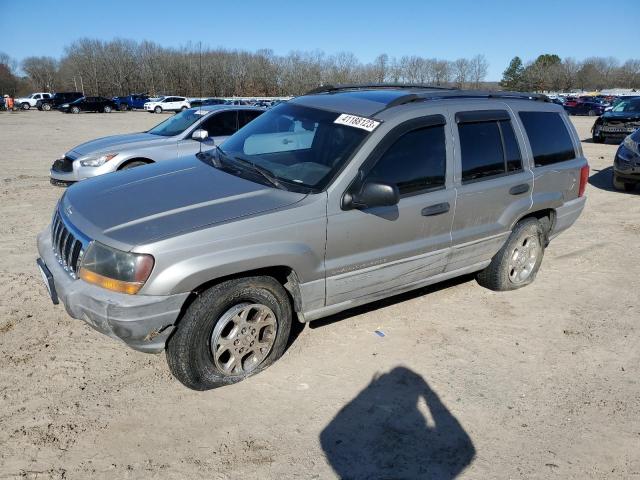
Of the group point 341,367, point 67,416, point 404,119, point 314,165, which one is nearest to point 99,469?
point 67,416

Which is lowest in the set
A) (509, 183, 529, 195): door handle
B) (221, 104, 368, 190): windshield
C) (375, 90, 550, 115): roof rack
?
(509, 183, 529, 195): door handle

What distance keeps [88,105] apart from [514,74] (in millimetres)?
95043

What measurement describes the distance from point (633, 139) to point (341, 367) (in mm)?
8911

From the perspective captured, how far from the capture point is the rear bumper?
17.1 ft

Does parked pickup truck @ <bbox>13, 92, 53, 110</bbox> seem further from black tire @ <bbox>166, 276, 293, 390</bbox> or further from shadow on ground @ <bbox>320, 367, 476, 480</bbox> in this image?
shadow on ground @ <bbox>320, 367, 476, 480</bbox>

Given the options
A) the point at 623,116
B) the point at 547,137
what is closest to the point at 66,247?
the point at 547,137

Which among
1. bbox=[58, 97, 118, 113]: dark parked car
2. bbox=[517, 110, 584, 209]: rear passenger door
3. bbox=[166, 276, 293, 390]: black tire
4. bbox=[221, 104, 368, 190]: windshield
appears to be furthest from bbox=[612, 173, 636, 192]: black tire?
bbox=[58, 97, 118, 113]: dark parked car

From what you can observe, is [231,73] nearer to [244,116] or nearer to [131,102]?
[131,102]

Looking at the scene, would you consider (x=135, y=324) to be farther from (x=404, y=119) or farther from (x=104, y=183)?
(x=404, y=119)

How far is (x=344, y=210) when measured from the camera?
3.43 metres

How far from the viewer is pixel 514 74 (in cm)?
11012

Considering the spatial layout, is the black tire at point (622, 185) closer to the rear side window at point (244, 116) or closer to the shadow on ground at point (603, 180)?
the shadow on ground at point (603, 180)

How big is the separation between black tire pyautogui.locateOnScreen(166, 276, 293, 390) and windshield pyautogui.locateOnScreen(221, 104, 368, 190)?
2.66ft

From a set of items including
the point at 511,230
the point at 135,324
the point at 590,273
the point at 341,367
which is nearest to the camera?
the point at 135,324
